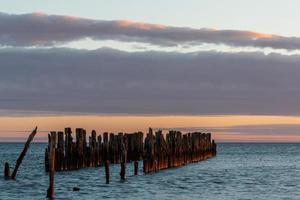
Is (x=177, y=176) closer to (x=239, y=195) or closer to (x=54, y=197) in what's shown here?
(x=239, y=195)

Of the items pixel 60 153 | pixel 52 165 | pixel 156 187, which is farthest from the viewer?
pixel 60 153

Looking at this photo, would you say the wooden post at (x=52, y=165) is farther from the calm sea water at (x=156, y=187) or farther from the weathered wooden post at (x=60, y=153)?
the weathered wooden post at (x=60, y=153)

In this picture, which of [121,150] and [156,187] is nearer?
[156,187]

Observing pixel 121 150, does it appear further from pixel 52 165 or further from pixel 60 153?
pixel 52 165

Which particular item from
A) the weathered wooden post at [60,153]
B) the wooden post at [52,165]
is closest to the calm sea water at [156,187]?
the weathered wooden post at [60,153]

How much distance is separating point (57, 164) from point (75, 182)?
191 inches

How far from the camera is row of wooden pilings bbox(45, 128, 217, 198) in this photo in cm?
4075

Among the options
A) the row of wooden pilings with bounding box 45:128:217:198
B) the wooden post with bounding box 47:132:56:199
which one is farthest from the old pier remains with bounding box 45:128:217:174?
the wooden post with bounding box 47:132:56:199

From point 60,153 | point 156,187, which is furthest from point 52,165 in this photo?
point 60,153

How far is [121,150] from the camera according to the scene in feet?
134

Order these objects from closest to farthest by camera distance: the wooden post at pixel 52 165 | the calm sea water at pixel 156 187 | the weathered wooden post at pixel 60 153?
the wooden post at pixel 52 165, the calm sea water at pixel 156 187, the weathered wooden post at pixel 60 153

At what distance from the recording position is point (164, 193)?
3081 centimetres

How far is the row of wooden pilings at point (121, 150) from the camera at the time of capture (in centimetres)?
4075

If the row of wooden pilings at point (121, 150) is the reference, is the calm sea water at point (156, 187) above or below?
below
